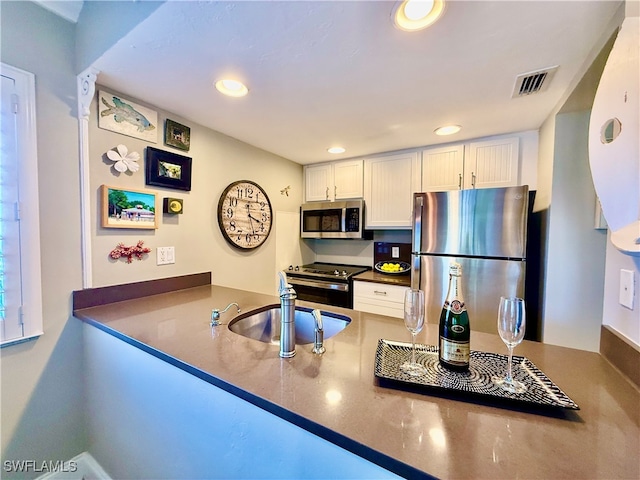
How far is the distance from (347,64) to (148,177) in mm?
1378

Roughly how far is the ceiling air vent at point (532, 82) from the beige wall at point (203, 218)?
2006mm

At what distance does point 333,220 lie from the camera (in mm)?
2859

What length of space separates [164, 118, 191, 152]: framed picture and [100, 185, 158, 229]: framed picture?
39 centimetres

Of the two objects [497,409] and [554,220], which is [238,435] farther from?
[554,220]

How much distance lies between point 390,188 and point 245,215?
4.75ft

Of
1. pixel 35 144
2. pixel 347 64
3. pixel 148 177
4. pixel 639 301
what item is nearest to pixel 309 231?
pixel 148 177

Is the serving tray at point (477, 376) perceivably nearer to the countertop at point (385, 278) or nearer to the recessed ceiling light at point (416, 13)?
the recessed ceiling light at point (416, 13)

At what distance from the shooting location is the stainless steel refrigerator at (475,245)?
1765 mm

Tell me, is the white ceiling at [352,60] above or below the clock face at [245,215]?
above

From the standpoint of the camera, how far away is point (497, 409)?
24.3 inches

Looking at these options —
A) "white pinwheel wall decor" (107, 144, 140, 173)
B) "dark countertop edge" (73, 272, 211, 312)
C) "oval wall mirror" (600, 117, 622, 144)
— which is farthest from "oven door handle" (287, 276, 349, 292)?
"oval wall mirror" (600, 117, 622, 144)

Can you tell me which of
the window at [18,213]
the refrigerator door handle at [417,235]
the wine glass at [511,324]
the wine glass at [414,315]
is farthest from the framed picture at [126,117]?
the wine glass at [511,324]

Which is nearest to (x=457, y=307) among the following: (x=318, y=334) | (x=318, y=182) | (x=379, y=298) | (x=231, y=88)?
(x=318, y=334)

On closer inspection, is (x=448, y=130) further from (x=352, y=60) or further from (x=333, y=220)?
(x=333, y=220)
